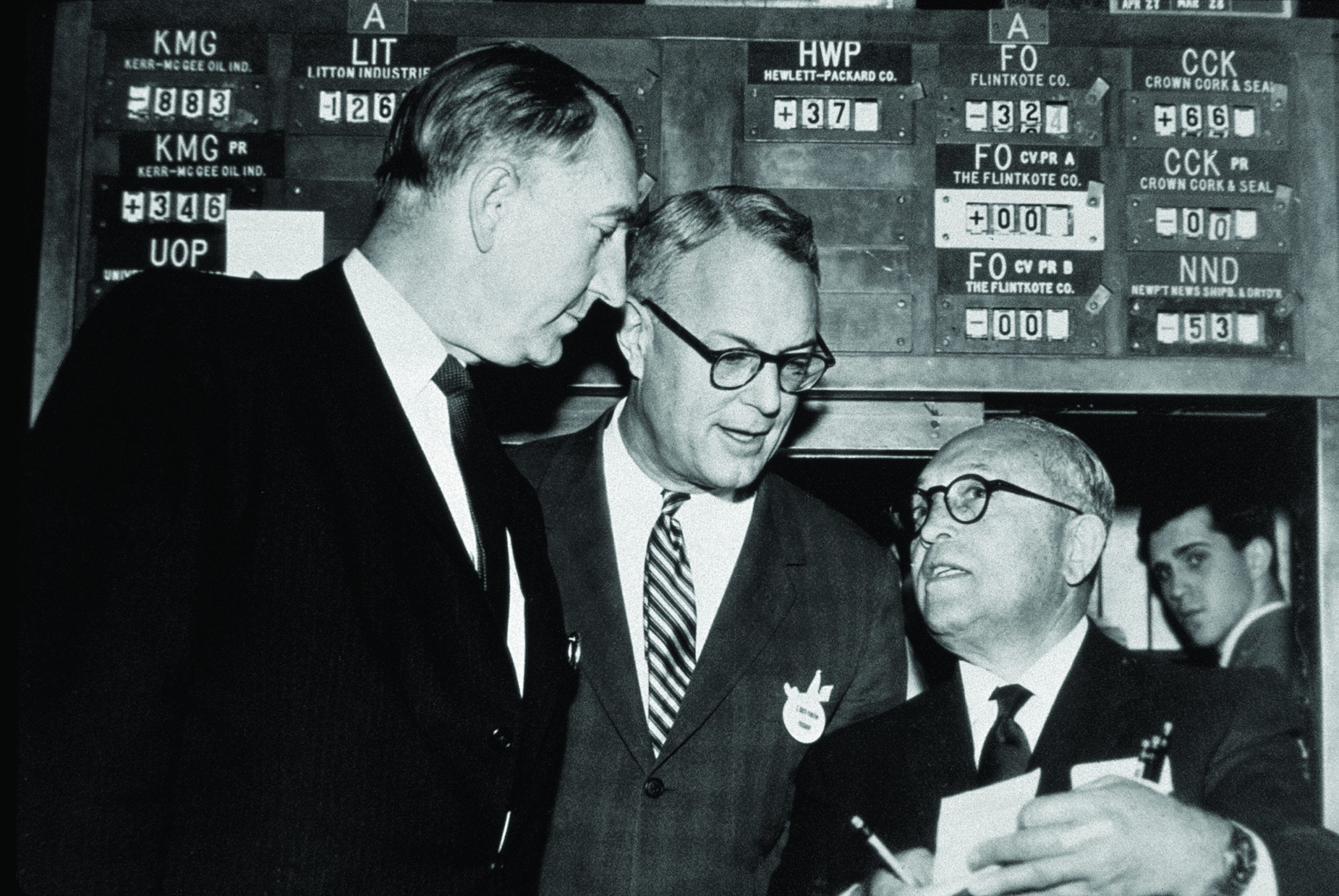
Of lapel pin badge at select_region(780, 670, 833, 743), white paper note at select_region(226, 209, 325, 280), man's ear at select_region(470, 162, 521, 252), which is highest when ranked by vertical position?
white paper note at select_region(226, 209, 325, 280)

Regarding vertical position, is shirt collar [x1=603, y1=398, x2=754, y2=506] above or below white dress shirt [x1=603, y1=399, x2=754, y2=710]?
above

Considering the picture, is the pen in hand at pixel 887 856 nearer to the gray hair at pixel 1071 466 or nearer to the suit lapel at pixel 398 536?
the suit lapel at pixel 398 536

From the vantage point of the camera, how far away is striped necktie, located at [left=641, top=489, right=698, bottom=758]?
1.97 m

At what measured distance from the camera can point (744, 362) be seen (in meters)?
2.05

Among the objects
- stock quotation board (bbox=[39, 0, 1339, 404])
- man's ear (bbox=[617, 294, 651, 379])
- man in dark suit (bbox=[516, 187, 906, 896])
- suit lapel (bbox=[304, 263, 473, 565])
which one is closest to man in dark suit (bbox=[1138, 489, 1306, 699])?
stock quotation board (bbox=[39, 0, 1339, 404])

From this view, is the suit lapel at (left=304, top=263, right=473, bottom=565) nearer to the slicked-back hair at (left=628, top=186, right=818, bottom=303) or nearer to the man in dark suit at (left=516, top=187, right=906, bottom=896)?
the man in dark suit at (left=516, top=187, right=906, bottom=896)

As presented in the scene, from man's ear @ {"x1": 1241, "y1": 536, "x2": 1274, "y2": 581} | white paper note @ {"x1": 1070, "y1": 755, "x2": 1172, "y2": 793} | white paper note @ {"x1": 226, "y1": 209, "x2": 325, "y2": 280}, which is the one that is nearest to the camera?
white paper note @ {"x1": 1070, "y1": 755, "x2": 1172, "y2": 793}

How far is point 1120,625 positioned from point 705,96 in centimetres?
234

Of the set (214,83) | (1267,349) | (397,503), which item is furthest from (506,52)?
(1267,349)

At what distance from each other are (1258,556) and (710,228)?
3.03 meters

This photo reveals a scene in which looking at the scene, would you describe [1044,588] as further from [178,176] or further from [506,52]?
[178,176]

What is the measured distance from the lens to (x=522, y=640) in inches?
64.2

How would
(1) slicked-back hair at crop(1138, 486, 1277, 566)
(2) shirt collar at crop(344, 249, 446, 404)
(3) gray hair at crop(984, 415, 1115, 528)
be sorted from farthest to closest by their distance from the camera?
1. (1) slicked-back hair at crop(1138, 486, 1277, 566)
2. (3) gray hair at crop(984, 415, 1115, 528)
3. (2) shirt collar at crop(344, 249, 446, 404)

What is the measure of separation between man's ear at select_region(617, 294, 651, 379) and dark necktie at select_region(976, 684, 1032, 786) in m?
0.89
